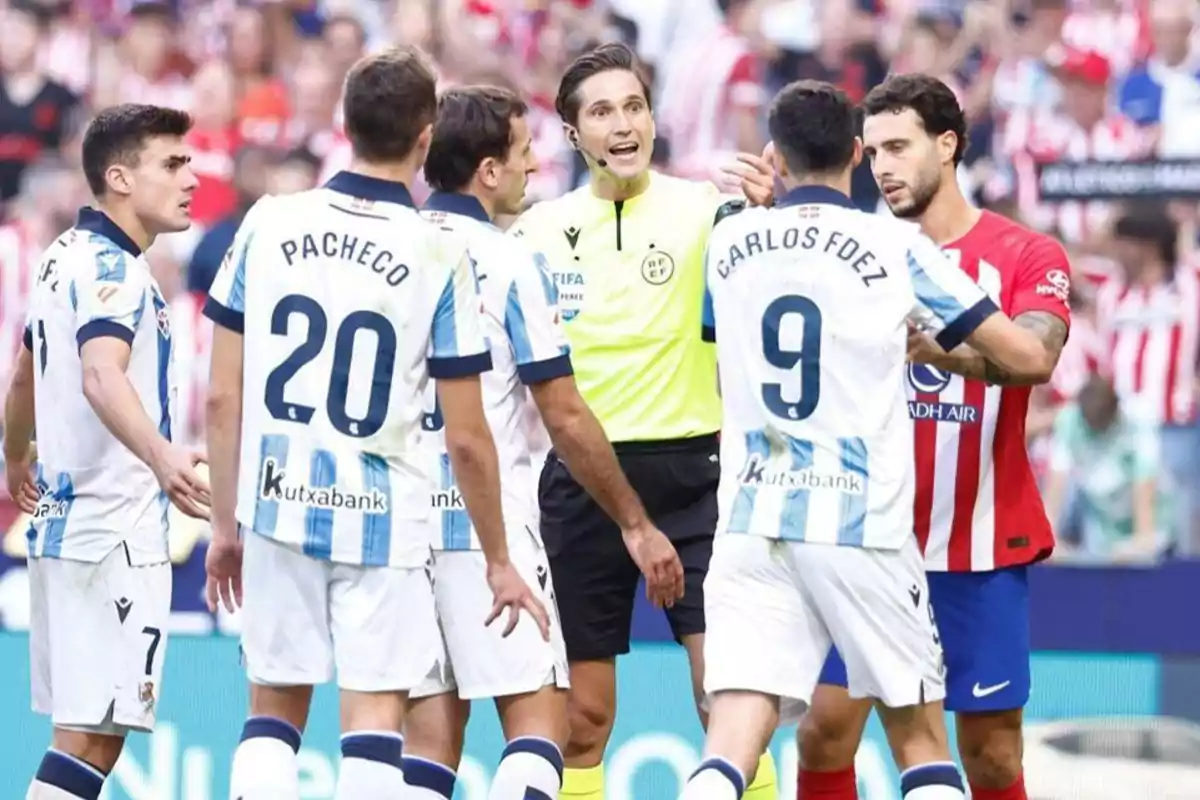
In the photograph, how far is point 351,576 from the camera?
530 centimetres

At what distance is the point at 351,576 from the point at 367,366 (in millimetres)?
524

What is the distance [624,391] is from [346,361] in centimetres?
150

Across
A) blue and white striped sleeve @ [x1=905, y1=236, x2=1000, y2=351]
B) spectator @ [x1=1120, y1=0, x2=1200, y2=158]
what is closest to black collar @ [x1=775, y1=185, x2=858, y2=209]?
blue and white striped sleeve @ [x1=905, y1=236, x2=1000, y2=351]

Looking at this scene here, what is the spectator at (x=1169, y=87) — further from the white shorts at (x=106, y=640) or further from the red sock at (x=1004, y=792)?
the white shorts at (x=106, y=640)

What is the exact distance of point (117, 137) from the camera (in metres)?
6.43

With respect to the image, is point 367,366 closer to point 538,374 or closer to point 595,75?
point 538,374

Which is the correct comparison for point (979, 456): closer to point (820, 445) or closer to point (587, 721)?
point (820, 445)

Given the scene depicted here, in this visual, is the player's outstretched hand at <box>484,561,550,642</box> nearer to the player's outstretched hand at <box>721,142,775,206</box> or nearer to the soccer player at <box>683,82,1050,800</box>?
the soccer player at <box>683,82,1050,800</box>

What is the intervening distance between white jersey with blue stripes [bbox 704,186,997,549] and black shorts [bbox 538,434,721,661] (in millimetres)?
1034

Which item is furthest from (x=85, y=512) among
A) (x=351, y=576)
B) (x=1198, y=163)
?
(x=1198, y=163)

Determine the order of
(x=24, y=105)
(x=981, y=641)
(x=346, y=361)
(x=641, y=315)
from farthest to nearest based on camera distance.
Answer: (x=24, y=105)
(x=641, y=315)
(x=981, y=641)
(x=346, y=361)

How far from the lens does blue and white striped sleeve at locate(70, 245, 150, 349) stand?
6.05 meters

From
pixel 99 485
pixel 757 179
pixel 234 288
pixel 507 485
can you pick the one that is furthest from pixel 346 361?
pixel 757 179

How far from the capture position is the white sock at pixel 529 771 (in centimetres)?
577
